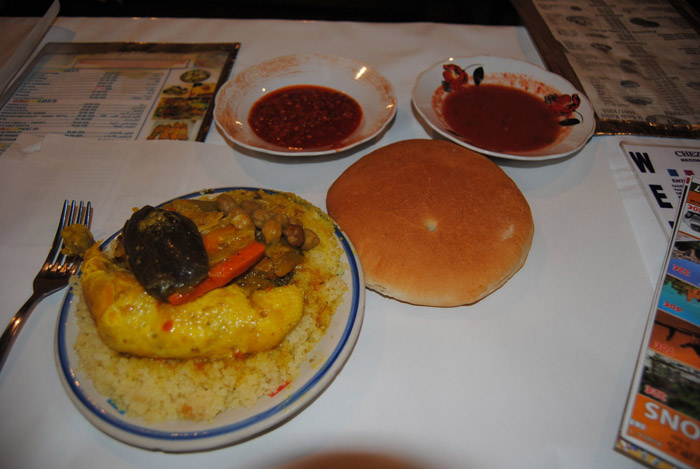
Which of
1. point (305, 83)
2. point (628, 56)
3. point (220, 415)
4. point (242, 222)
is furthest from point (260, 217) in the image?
point (628, 56)

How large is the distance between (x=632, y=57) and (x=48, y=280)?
13.7 feet

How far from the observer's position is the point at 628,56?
10.0 ft

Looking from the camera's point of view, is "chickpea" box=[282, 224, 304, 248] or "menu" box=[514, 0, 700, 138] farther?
"menu" box=[514, 0, 700, 138]

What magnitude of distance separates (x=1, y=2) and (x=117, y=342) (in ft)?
16.3

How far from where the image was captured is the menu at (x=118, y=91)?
2.62 meters

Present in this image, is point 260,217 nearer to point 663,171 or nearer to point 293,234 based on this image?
point 293,234

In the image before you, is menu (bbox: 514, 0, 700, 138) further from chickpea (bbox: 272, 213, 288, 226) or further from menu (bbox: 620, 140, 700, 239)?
chickpea (bbox: 272, 213, 288, 226)

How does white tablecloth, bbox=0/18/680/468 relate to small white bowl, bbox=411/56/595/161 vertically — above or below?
below

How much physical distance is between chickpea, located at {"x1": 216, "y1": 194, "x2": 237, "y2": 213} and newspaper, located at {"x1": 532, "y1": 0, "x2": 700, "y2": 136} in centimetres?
243

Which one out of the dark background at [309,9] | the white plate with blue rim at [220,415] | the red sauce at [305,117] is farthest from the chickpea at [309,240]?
the dark background at [309,9]

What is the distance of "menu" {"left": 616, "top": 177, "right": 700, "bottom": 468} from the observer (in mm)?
1307

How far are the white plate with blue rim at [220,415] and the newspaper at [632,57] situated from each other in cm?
236

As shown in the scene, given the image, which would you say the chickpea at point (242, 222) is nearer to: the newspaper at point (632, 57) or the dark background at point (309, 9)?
the newspaper at point (632, 57)

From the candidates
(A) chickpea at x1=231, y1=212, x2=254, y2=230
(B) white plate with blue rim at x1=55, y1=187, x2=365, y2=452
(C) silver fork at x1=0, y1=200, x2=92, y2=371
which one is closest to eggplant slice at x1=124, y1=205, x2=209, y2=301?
(A) chickpea at x1=231, y1=212, x2=254, y2=230
